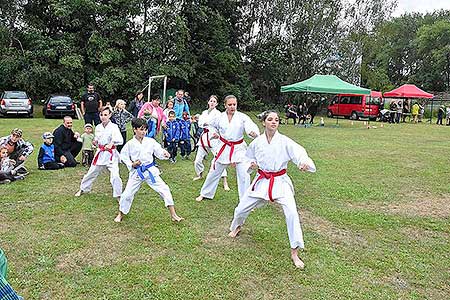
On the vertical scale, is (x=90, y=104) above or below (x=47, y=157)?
above

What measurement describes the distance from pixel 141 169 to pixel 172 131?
14.5ft

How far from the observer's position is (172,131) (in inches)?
376

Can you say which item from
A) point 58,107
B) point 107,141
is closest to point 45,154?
point 107,141

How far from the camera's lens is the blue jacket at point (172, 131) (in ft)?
31.3

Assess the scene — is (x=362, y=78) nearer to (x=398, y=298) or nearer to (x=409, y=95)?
(x=409, y=95)

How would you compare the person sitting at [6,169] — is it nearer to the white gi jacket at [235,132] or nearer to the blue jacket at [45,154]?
the blue jacket at [45,154]

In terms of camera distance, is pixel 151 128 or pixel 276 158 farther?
pixel 151 128

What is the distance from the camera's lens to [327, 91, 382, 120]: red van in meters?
25.9

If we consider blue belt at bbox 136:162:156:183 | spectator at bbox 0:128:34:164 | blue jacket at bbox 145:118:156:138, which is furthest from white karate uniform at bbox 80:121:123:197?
blue jacket at bbox 145:118:156:138

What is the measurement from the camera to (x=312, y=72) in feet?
98.0

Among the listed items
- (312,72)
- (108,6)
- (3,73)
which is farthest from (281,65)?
(3,73)

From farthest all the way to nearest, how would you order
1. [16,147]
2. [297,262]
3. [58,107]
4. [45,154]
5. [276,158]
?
[58,107] → [45,154] → [16,147] → [276,158] → [297,262]

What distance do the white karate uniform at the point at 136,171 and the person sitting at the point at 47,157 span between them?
3675 mm

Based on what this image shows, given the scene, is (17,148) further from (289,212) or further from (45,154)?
(289,212)
